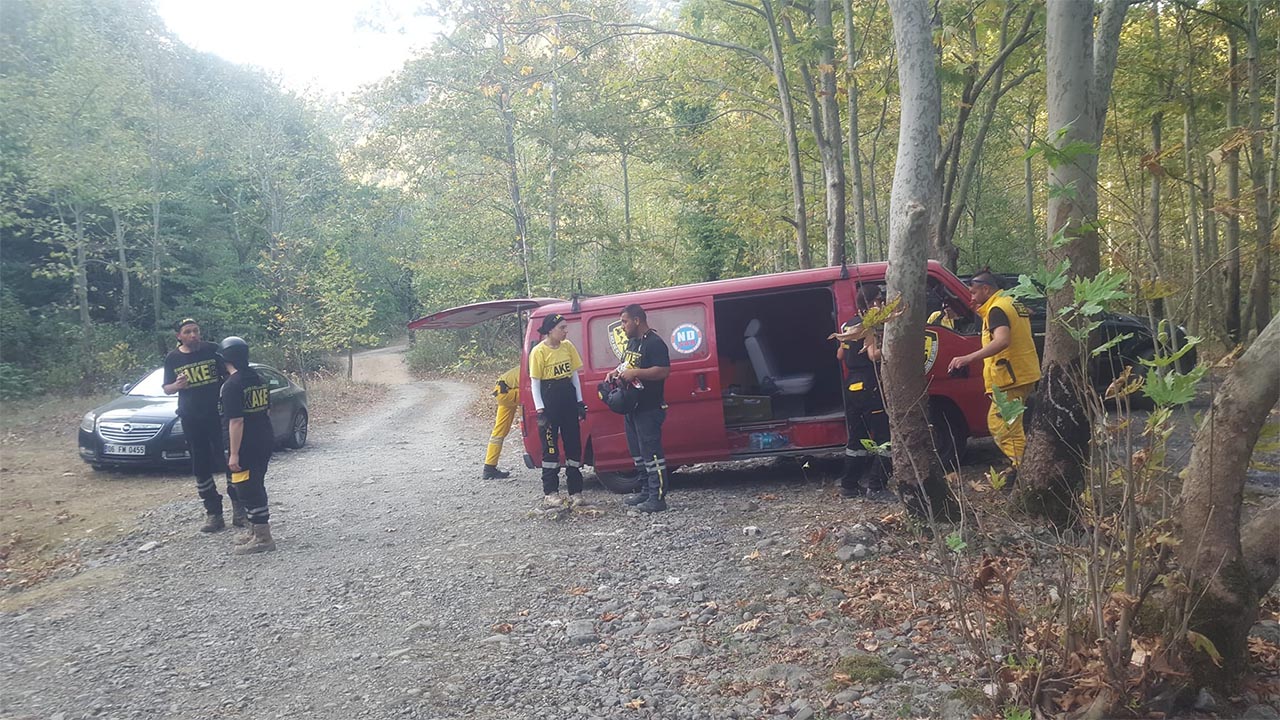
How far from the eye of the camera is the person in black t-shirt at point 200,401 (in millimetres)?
7512

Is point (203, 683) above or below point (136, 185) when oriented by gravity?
below

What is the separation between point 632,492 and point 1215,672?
549 centimetres

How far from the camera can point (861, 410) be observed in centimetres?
672

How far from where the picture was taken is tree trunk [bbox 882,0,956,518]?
16.8 ft

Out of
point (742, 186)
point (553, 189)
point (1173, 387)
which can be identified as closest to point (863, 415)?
point (1173, 387)

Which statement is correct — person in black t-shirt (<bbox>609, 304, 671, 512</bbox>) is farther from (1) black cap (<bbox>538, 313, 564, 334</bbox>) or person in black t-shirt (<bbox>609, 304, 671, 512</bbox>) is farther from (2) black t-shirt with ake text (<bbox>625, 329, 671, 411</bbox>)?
(1) black cap (<bbox>538, 313, 564, 334</bbox>)

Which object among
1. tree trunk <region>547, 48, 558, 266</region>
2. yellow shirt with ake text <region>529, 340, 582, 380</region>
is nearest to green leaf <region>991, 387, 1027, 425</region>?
yellow shirt with ake text <region>529, 340, 582, 380</region>

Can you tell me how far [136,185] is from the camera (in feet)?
64.8

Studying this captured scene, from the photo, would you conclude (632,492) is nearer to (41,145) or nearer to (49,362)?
(41,145)

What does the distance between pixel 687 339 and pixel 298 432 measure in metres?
8.52

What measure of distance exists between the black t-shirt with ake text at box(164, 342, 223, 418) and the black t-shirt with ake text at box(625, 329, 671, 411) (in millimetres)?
3880

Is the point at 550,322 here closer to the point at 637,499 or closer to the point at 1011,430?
the point at 637,499

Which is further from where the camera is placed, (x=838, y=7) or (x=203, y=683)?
(x=838, y=7)

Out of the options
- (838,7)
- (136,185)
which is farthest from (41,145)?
(838,7)
